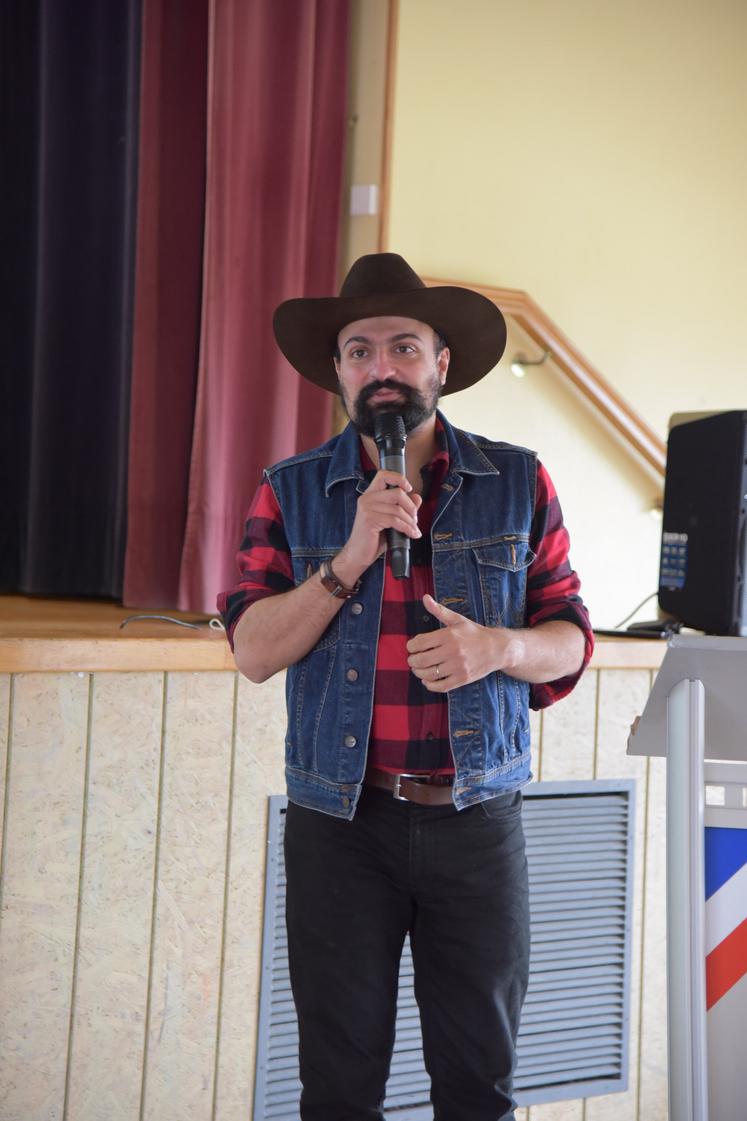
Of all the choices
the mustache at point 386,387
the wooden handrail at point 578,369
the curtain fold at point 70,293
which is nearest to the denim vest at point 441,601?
the mustache at point 386,387

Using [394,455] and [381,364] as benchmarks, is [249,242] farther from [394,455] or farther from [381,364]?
[394,455]

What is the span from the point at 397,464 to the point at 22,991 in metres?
1.18

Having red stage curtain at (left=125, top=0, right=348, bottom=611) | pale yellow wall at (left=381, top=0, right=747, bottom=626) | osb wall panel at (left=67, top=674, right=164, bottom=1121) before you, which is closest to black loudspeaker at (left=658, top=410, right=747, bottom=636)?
pale yellow wall at (left=381, top=0, right=747, bottom=626)

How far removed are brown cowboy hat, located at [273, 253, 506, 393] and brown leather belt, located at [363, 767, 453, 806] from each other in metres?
0.64

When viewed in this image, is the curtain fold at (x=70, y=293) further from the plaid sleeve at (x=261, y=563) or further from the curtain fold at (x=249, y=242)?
the plaid sleeve at (x=261, y=563)

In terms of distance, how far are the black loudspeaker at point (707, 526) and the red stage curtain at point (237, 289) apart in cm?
89

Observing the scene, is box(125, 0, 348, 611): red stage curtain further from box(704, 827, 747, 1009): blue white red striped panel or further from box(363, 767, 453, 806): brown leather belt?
box(704, 827, 747, 1009): blue white red striped panel

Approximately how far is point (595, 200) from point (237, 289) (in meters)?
1.28

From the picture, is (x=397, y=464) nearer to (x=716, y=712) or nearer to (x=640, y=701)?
(x=716, y=712)

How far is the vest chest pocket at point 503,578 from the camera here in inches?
65.0

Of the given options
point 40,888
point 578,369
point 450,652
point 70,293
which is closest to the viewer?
point 450,652

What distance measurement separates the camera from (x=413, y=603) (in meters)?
1.64

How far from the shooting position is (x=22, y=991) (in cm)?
202

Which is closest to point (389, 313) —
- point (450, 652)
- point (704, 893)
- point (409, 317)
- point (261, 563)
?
point (409, 317)
